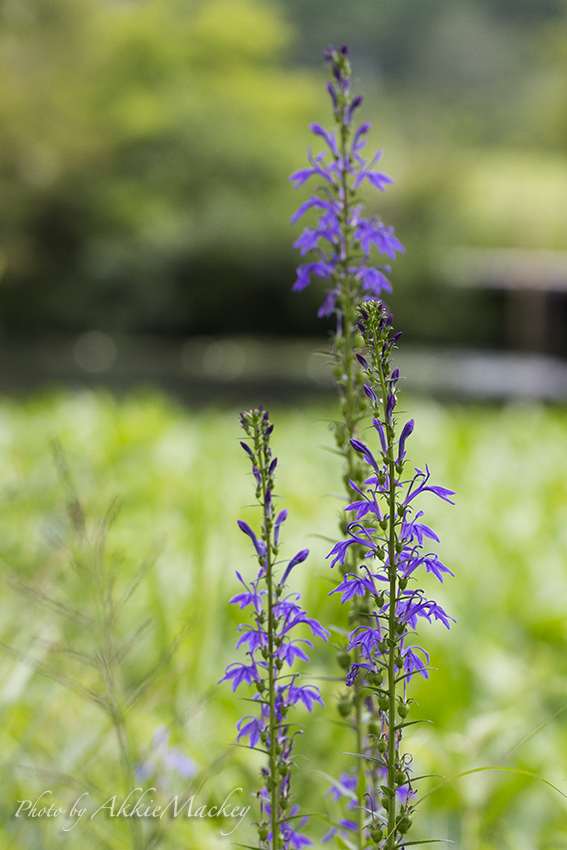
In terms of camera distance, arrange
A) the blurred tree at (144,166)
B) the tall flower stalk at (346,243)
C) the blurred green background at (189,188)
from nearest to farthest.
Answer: the tall flower stalk at (346,243) < the blurred green background at (189,188) < the blurred tree at (144,166)

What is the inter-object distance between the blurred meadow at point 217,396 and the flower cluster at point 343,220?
0.25 m

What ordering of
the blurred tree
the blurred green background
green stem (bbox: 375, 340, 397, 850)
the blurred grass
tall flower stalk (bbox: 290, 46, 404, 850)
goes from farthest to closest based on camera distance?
1. the blurred tree
2. the blurred green background
3. the blurred grass
4. tall flower stalk (bbox: 290, 46, 404, 850)
5. green stem (bbox: 375, 340, 397, 850)

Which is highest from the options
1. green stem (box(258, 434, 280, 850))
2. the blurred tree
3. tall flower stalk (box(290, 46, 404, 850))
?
the blurred tree

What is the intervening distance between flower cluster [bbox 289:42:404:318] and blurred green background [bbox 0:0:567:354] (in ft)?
24.5

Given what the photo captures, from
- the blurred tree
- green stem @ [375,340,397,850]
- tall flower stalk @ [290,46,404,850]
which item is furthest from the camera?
the blurred tree

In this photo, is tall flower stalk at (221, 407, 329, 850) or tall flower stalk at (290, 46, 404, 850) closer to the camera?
tall flower stalk at (221, 407, 329, 850)

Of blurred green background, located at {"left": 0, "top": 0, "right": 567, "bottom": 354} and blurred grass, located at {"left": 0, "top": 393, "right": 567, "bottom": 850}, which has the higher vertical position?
blurred green background, located at {"left": 0, "top": 0, "right": 567, "bottom": 354}

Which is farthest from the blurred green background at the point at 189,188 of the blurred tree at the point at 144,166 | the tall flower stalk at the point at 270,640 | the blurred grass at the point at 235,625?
the tall flower stalk at the point at 270,640

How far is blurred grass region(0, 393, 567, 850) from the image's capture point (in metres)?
1.15

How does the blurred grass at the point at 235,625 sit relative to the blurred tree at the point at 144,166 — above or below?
below

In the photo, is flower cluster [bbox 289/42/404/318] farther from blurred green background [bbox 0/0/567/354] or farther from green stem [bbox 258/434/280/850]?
blurred green background [bbox 0/0/567/354]

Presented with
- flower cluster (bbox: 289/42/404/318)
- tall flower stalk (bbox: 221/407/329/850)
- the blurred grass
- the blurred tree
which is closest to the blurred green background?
the blurred tree

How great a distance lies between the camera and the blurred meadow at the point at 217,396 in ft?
3.87

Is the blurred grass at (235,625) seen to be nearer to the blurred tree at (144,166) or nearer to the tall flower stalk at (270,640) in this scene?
the tall flower stalk at (270,640)
